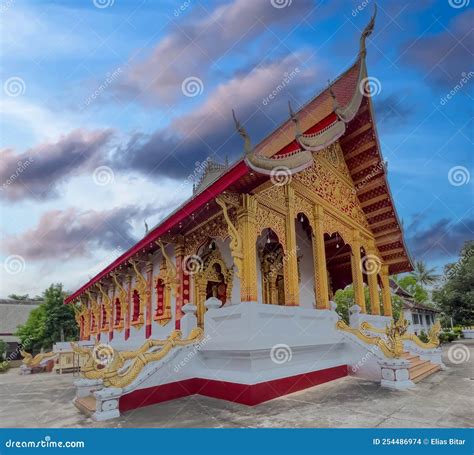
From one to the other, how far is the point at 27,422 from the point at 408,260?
10.5 meters

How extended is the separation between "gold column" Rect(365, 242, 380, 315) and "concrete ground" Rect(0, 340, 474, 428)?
365cm

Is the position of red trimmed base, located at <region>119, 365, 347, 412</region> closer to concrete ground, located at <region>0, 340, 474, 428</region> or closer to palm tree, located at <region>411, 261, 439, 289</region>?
concrete ground, located at <region>0, 340, 474, 428</region>

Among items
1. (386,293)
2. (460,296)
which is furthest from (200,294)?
(460,296)

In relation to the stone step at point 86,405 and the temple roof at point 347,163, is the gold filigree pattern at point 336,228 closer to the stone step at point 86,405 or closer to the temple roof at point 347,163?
the temple roof at point 347,163

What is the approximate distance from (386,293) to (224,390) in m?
7.36

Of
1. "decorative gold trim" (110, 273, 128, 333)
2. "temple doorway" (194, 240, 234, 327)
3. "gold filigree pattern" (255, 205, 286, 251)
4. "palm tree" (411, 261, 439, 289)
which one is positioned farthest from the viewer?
"palm tree" (411, 261, 439, 289)

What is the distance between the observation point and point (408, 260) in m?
10.9

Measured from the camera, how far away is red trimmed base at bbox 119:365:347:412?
5.07 meters

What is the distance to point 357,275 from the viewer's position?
8.93 metres

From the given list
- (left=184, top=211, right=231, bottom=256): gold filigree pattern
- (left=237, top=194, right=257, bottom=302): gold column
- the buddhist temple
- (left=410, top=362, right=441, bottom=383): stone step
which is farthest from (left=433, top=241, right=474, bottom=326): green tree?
(left=237, top=194, right=257, bottom=302): gold column

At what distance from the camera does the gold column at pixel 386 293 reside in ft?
35.2

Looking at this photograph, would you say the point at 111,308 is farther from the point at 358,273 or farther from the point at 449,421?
the point at 449,421

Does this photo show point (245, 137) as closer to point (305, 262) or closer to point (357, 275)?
point (357, 275)

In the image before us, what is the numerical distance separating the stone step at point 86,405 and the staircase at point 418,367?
5.49 meters
